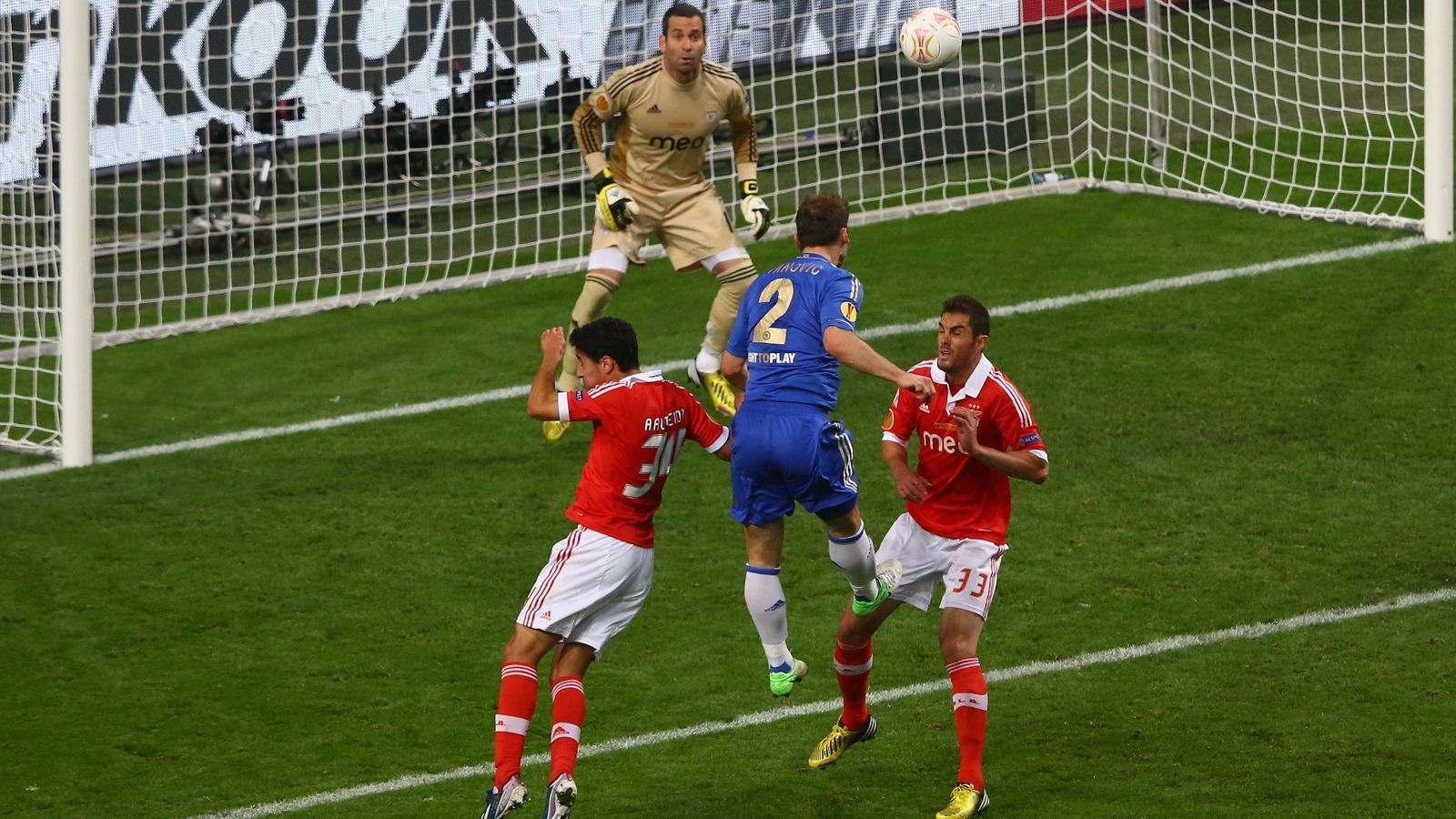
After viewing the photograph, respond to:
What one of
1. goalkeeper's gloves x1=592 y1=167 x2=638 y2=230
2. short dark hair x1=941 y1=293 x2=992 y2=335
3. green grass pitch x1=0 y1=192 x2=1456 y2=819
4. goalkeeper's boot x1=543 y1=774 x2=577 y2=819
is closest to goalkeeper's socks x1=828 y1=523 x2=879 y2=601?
green grass pitch x1=0 y1=192 x2=1456 y2=819

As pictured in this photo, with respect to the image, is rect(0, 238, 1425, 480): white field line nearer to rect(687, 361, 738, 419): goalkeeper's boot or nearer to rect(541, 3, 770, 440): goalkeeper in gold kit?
rect(687, 361, 738, 419): goalkeeper's boot

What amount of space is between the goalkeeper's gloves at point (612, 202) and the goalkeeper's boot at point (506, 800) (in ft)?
15.1

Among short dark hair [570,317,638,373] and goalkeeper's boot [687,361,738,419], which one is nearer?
short dark hair [570,317,638,373]

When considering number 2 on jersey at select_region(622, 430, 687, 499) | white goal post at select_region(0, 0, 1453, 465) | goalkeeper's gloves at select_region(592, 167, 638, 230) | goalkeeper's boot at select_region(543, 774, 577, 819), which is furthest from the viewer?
white goal post at select_region(0, 0, 1453, 465)

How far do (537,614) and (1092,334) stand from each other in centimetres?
644

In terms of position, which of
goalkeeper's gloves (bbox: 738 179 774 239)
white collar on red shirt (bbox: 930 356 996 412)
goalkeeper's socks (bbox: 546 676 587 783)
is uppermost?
white collar on red shirt (bbox: 930 356 996 412)

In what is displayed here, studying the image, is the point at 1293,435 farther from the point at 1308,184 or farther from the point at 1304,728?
the point at 1308,184

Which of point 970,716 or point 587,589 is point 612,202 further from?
point 970,716

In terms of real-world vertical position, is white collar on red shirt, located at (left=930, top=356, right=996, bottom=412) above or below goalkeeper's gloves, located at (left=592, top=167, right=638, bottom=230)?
above

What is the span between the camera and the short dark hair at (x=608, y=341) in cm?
689

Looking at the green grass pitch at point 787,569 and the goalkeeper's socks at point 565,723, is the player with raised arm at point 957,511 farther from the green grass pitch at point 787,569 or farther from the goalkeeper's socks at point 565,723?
the goalkeeper's socks at point 565,723

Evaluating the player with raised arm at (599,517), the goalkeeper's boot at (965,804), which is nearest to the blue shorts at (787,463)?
the player with raised arm at (599,517)

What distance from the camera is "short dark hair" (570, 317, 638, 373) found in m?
6.89

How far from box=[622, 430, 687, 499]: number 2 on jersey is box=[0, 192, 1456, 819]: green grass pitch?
1244mm
